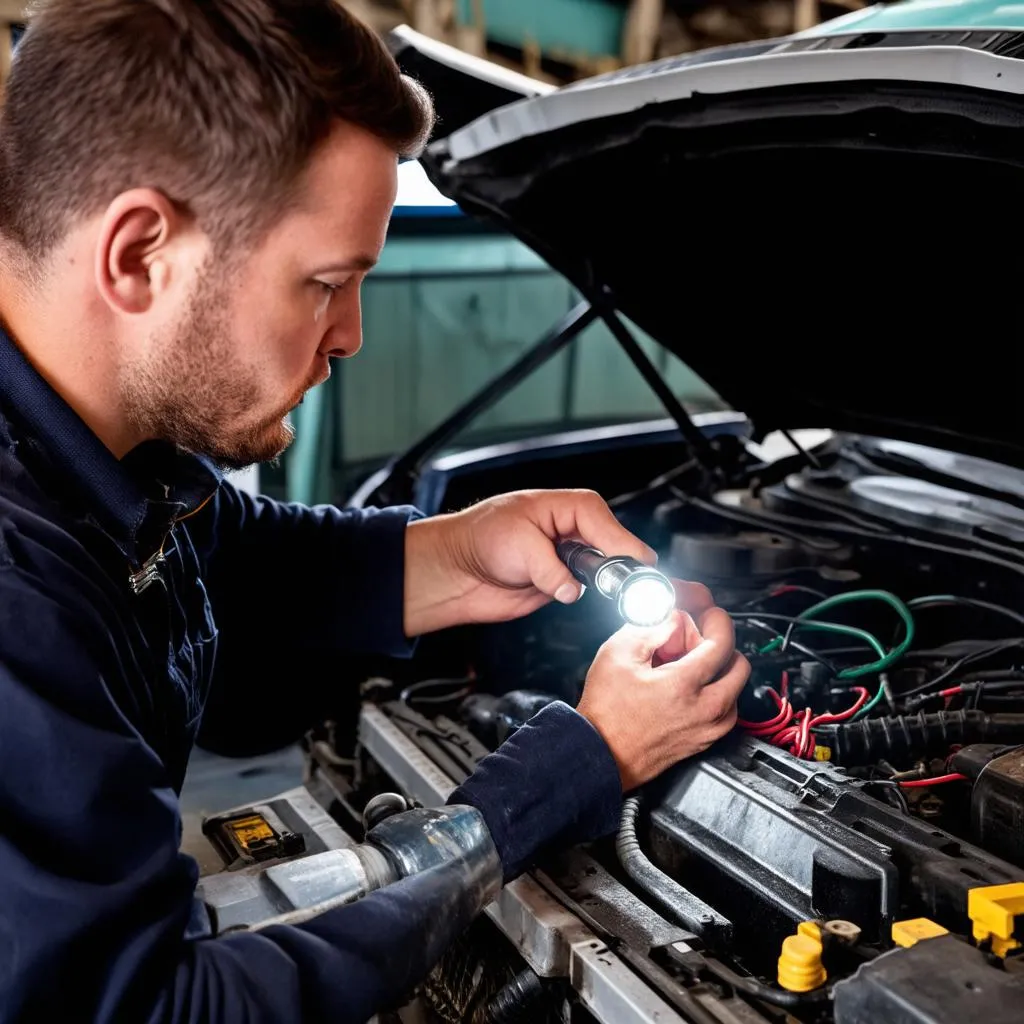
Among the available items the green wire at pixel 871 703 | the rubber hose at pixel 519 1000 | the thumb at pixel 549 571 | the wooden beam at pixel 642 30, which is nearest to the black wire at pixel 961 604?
the green wire at pixel 871 703

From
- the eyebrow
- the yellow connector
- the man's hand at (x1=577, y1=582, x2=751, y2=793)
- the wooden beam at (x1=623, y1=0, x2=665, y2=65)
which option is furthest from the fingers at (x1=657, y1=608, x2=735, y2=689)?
the wooden beam at (x1=623, y1=0, x2=665, y2=65)

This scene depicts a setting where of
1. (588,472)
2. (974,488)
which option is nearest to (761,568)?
(974,488)

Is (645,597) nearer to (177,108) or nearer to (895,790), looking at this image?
(895,790)

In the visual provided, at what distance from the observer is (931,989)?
832 mm

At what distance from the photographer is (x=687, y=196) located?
5.41ft

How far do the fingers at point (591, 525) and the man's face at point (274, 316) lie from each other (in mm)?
409

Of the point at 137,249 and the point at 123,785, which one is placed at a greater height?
the point at 137,249

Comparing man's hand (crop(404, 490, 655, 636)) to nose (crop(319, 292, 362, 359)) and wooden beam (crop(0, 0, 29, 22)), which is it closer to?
nose (crop(319, 292, 362, 359))

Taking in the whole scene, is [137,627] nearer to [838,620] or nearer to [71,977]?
[71,977]

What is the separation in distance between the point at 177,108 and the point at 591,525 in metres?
0.72

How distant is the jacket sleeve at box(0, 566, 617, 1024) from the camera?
0.83 m

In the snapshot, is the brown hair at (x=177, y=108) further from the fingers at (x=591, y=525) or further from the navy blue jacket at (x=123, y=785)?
the fingers at (x=591, y=525)

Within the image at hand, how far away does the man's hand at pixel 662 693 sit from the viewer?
1.20 meters

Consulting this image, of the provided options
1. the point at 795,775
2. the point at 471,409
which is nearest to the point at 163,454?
the point at 795,775
